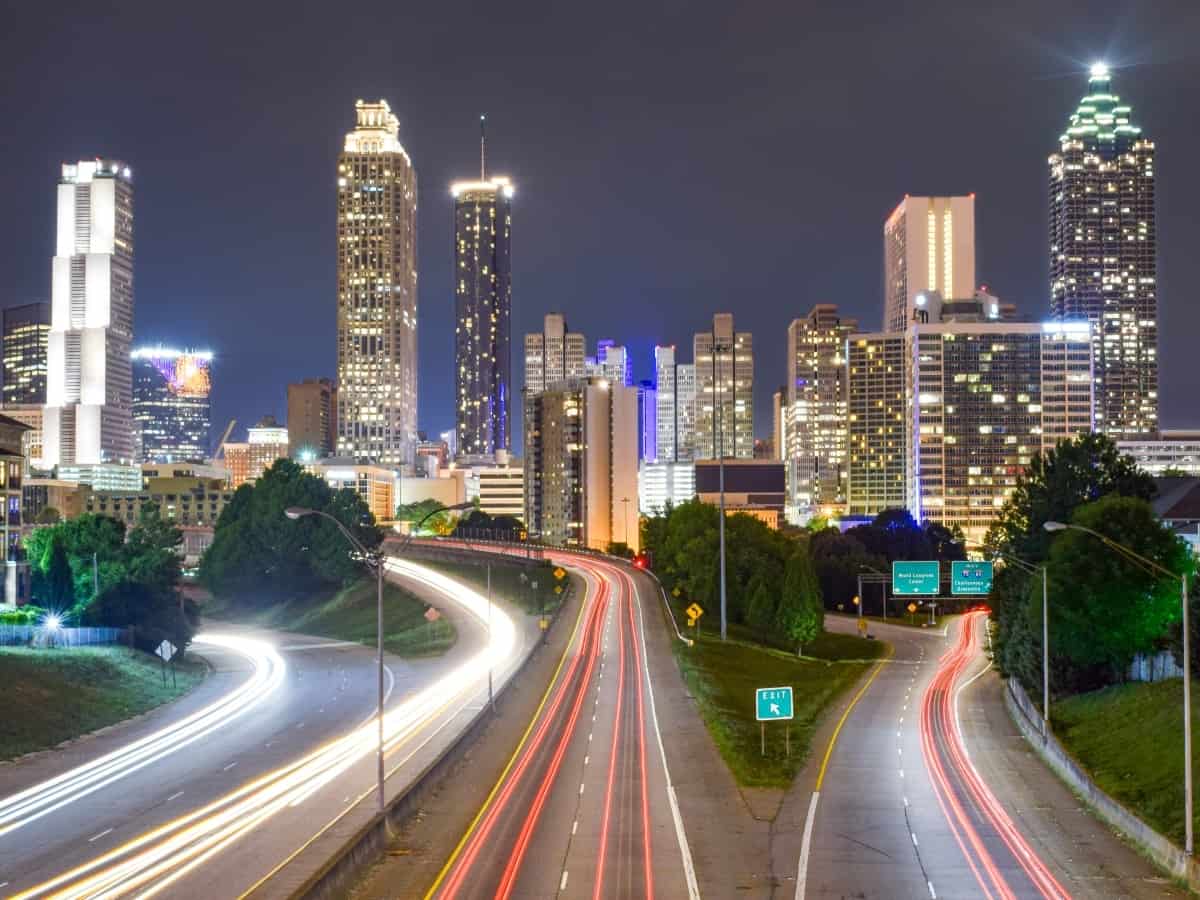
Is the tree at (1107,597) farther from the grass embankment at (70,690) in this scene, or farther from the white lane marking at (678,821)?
the grass embankment at (70,690)

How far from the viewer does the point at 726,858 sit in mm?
37344

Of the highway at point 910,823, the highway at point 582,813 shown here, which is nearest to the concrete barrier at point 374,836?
the highway at point 582,813

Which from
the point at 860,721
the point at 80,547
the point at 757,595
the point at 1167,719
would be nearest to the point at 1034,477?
the point at 757,595

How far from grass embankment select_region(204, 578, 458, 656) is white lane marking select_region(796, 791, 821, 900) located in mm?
55852

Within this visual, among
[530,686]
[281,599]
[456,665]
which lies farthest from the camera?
[281,599]

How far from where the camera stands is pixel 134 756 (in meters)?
57.6

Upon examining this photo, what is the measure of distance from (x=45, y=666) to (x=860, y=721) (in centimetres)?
4125

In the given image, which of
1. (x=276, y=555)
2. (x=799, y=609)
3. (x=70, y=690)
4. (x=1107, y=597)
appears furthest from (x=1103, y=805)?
(x=276, y=555)

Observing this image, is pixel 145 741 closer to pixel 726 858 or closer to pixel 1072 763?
pixel 726 858

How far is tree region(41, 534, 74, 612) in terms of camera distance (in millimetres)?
91500

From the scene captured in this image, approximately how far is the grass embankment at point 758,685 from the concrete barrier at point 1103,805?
9718 mm

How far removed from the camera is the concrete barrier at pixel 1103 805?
35.2 m

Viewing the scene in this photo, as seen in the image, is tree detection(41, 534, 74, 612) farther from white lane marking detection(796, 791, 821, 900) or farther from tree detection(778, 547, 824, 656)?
white lane marking detection(796, 791, 821, 900)

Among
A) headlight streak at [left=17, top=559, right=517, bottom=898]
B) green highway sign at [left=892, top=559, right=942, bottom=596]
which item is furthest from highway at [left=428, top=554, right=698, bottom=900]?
green highway sign at [left=892, top=559, right=942, bottom=596]
